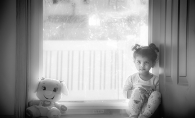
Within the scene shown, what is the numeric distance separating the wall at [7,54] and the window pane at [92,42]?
281mm

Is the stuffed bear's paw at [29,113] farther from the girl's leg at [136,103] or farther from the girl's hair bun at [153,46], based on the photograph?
the girl's hair bun at [153,46]

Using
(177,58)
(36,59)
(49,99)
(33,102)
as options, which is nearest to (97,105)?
(49,99)

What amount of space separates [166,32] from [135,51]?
0.34 meters

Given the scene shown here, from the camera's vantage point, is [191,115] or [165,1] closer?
[191,115]

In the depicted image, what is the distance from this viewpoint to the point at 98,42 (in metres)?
1.97

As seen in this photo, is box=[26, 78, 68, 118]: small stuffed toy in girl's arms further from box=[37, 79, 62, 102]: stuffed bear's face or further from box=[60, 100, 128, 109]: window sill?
box=[60, 100, 128, 109]: window sill

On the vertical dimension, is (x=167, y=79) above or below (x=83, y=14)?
below

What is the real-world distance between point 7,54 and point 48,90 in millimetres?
476

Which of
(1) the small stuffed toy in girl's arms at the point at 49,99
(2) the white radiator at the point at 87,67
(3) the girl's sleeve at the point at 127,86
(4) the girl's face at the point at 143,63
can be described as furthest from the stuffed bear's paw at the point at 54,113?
(4) the girl's face at the point at 143,63

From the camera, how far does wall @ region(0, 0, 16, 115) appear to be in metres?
1.78

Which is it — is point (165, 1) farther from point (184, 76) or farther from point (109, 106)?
point (109, 106)

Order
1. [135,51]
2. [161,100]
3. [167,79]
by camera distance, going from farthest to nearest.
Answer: [135,51] < [161,100] < [167,79]

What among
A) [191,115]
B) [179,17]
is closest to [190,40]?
[179,17]

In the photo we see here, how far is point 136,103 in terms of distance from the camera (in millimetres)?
1716
